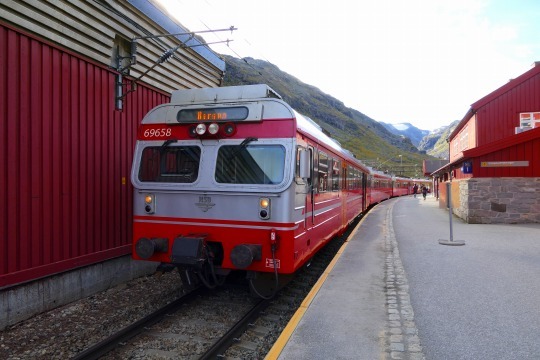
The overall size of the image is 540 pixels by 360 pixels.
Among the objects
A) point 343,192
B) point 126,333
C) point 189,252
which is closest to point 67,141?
point 189,252

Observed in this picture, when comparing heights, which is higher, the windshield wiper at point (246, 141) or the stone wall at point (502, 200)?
the windshield wiper at point (246, 141)

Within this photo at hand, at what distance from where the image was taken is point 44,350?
4.76m

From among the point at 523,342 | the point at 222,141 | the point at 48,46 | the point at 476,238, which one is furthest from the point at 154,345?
the point at 476,238

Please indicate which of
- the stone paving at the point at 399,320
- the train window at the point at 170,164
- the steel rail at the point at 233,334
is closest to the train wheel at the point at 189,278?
the steel rail at the point at 233,334

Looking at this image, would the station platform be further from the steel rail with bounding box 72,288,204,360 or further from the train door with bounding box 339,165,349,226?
the steel rail with bounding box 72,288,204,360

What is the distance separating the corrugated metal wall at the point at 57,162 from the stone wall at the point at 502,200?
1341 cm

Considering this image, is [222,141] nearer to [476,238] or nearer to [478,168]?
[476,238]

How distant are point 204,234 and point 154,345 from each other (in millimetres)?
1547

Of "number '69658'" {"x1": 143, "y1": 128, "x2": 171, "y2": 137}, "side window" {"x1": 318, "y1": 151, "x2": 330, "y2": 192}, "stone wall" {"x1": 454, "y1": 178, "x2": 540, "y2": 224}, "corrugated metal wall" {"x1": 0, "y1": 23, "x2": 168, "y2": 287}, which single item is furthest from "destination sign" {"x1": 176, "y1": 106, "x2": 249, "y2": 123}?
"stone wall" {"x1": 454, "y1": 178, "x2": 540, "y2": 224}

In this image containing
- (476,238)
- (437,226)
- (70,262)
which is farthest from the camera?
(437,226)

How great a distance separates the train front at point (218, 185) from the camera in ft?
17.6

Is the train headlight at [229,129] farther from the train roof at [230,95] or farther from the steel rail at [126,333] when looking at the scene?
the steel rail at [126,333]

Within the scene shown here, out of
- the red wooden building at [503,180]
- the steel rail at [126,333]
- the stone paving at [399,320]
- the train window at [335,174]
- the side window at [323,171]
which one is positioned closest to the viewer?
the stone paving at [399,320]

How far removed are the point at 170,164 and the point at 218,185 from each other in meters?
0.93
